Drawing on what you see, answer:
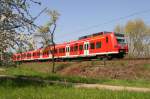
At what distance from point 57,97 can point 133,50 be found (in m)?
78.6

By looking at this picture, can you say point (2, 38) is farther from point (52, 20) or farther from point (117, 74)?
point (52, 20)

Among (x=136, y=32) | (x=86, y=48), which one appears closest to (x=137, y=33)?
(x=136, y=32)

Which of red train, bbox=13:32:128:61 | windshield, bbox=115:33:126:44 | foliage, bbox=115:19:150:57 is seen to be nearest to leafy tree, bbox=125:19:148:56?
foliage, bbox=115:19:150:57

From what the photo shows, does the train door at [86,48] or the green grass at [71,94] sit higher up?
the train door at [86,48]

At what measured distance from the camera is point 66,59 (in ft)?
173

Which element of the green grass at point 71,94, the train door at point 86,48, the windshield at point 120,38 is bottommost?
the green grass at point 71,94

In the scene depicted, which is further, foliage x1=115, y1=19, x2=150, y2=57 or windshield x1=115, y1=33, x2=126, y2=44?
foliage x1=115, y1=19, x2=150, y2=57

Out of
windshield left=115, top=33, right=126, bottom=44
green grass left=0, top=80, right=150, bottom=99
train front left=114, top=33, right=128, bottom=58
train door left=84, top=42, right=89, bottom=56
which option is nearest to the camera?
green grass left=0, top=80, right=150, bottom=99

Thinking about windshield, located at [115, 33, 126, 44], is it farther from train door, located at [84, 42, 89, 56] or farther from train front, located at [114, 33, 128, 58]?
train door, located at [84, 42, 89, 56]

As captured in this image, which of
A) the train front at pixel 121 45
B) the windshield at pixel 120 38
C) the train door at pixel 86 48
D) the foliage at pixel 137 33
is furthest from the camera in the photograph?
the foliage at pixel 137 33

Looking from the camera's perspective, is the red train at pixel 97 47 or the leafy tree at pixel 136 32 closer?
the red train at pixel 97 47

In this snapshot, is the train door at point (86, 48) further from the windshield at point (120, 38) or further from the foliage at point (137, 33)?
the foliage at point (137, 33)

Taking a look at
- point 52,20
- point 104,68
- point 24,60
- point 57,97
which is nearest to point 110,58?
point 104,68

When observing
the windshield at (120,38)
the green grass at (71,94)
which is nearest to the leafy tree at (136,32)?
the windshield at (120,38)
